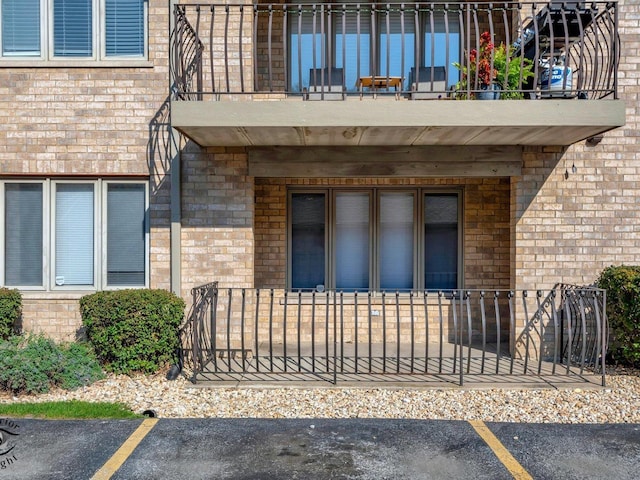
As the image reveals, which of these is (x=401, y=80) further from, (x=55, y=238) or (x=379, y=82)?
(x=55, y=238)

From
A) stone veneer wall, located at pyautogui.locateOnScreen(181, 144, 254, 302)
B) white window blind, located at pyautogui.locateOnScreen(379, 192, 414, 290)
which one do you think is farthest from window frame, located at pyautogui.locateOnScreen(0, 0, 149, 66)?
white window blind, located at pyautogui.locateOnScreen(379, 192, 414, 290)

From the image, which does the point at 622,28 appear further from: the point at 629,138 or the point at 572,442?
the point at 572,442

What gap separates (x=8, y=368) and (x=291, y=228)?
171 inches

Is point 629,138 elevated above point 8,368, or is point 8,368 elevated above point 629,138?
point 629,138

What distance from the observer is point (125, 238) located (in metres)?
7.87

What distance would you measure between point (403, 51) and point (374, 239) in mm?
3120

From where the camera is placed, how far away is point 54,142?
762 centimetres

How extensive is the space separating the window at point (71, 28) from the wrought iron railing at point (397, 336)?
12.0ft

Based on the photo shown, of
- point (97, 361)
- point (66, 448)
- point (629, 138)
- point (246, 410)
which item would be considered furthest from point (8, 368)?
point (629, 138)

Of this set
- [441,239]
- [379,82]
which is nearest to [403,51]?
[379,82]

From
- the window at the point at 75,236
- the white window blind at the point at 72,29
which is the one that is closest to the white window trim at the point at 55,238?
the window at the point at 75,236

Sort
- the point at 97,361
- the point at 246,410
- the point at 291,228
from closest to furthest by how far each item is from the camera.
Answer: the point at 246,410
the point at 97,361
the point at 291,228

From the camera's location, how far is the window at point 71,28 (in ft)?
Result: 25.2

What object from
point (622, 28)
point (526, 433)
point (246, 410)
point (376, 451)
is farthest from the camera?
point (622, 28)
